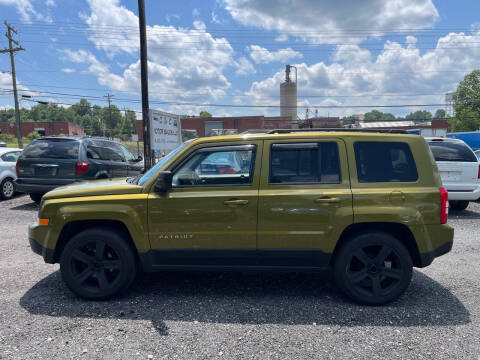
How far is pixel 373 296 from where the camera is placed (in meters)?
3.37

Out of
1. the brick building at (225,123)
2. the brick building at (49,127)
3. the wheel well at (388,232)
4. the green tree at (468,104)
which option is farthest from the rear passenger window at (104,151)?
the brick building at (49,127)

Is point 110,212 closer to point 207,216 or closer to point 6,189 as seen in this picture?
point 207,216

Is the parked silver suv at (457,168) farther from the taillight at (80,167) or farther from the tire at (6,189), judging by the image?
the tire at (6,189)

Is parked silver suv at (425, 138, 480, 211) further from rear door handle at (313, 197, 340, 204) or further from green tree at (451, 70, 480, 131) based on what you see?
green tree at (451, 70, 480, 131)

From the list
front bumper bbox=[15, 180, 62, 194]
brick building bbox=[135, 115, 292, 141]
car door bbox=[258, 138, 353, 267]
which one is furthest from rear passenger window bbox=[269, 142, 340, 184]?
brick building bbox=[135, 115, 292, 141]

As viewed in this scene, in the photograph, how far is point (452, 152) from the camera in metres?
7.57

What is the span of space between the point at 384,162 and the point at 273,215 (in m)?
1.30

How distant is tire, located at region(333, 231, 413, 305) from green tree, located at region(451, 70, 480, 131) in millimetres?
52258

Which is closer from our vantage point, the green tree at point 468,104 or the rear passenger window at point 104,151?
the rear passenger window at point 104,151

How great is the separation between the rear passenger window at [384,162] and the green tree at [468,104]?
171 ft

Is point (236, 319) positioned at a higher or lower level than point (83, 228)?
lower

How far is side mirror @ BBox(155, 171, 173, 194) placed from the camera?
10.6ft

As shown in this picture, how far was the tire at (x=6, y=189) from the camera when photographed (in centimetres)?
916

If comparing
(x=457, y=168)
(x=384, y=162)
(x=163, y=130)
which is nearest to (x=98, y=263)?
(x=384, y=162)
